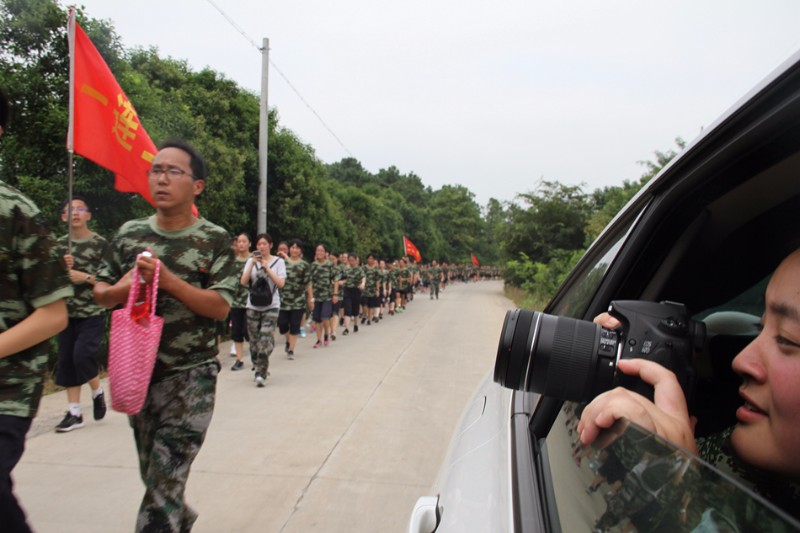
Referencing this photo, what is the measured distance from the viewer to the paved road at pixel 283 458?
3416 millimetres

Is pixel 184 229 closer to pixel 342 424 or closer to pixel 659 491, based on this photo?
pixel 659 491

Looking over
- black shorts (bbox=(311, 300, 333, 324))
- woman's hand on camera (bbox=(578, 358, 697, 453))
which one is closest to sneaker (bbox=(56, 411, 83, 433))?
woman's hand on camera (bbox=(578, 358, 697, 453))

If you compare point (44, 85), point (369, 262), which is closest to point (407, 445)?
point (44, 85)

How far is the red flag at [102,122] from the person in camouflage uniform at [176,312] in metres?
2.36

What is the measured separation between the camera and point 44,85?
7125 millimetres

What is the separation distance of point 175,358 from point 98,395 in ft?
→ 10.0

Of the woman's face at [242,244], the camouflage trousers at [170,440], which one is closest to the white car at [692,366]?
the camouflage trousers at [170,440]

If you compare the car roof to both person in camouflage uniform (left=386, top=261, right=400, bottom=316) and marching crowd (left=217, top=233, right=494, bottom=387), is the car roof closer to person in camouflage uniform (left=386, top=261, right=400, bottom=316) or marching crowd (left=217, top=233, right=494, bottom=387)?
marching crowd (left=217, top=233, right=494, bottom=387)

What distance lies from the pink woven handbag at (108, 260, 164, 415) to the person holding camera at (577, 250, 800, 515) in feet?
6.10

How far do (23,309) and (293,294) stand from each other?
23.4 ft

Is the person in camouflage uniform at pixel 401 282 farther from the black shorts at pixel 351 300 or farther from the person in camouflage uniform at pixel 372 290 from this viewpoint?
the black shorts at pixel 351 300

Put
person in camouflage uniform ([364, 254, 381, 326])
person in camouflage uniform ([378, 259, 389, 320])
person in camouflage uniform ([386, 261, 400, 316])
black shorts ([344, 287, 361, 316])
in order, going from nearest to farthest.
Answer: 1. black shorts ([344, 287, 361, 316])
2. person in camouflage uniform ([364, 254, 381, 326])
3. person in camouflage uniform ([378, 259, 389, 320])
4. person in camouflage uniform ([386, 261, 400, 316])

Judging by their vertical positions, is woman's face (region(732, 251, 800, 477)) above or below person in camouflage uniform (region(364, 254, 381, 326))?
above

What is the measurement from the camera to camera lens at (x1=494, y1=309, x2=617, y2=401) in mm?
1137
